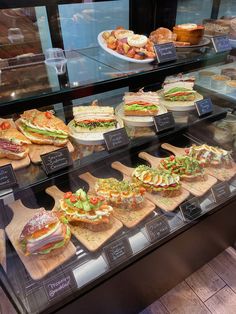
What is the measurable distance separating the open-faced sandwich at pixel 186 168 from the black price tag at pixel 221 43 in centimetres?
66

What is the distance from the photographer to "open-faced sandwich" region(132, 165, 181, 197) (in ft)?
5.51

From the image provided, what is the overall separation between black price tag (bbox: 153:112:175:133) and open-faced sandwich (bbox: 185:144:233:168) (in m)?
0.29

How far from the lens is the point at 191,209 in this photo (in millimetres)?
1647

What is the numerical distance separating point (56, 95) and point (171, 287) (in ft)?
4.17

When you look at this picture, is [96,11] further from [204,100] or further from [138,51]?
[204,100]

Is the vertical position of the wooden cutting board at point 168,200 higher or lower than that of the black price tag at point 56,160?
lower

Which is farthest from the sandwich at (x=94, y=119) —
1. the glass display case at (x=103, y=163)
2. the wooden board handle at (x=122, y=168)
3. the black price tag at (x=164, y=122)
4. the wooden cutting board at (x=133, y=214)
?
the wooden cutting board at (x=133, y=214)

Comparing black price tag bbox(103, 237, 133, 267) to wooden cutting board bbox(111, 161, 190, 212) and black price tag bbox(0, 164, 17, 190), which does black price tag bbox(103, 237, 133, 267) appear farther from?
black price tag bbox(0, 164, 17, 190)

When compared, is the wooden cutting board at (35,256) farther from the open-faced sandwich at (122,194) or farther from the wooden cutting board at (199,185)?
the wooden cutting board at (199,185)

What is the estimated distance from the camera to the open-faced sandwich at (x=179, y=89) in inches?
77.0

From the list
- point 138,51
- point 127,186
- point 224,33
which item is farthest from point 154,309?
point 224,33

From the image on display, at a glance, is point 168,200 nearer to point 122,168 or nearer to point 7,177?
point 122,168

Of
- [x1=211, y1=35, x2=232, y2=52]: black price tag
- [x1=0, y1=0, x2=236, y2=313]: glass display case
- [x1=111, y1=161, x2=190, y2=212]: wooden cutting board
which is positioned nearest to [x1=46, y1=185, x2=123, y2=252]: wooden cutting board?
[x1=0, y1=0, x2=236, y2=313]: glass display case

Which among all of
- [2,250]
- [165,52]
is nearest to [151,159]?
[165,52]
